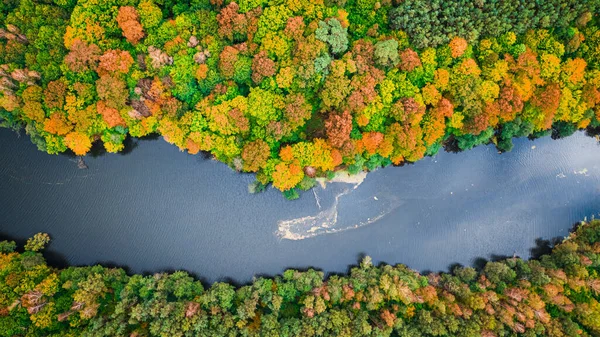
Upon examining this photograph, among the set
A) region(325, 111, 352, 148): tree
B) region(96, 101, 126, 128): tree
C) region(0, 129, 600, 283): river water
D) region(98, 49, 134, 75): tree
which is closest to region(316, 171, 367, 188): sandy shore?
region(0, 129, 600, 283): river water

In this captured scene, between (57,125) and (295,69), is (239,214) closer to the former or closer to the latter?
(295,69)

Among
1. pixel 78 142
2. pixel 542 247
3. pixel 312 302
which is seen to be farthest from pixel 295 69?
pixel 542 247

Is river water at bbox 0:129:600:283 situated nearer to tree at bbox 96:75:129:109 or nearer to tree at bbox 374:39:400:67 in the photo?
tree at bbox 96:75:129:109

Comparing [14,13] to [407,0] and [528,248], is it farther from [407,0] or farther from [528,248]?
[528,248]

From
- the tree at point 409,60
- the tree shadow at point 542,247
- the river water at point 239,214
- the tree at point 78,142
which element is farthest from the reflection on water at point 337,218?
the tree at point 78,142

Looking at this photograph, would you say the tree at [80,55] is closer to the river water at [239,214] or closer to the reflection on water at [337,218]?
the river water at [239,214]

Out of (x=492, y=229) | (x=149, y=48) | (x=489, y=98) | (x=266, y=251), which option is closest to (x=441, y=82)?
(x=489, y=98)
